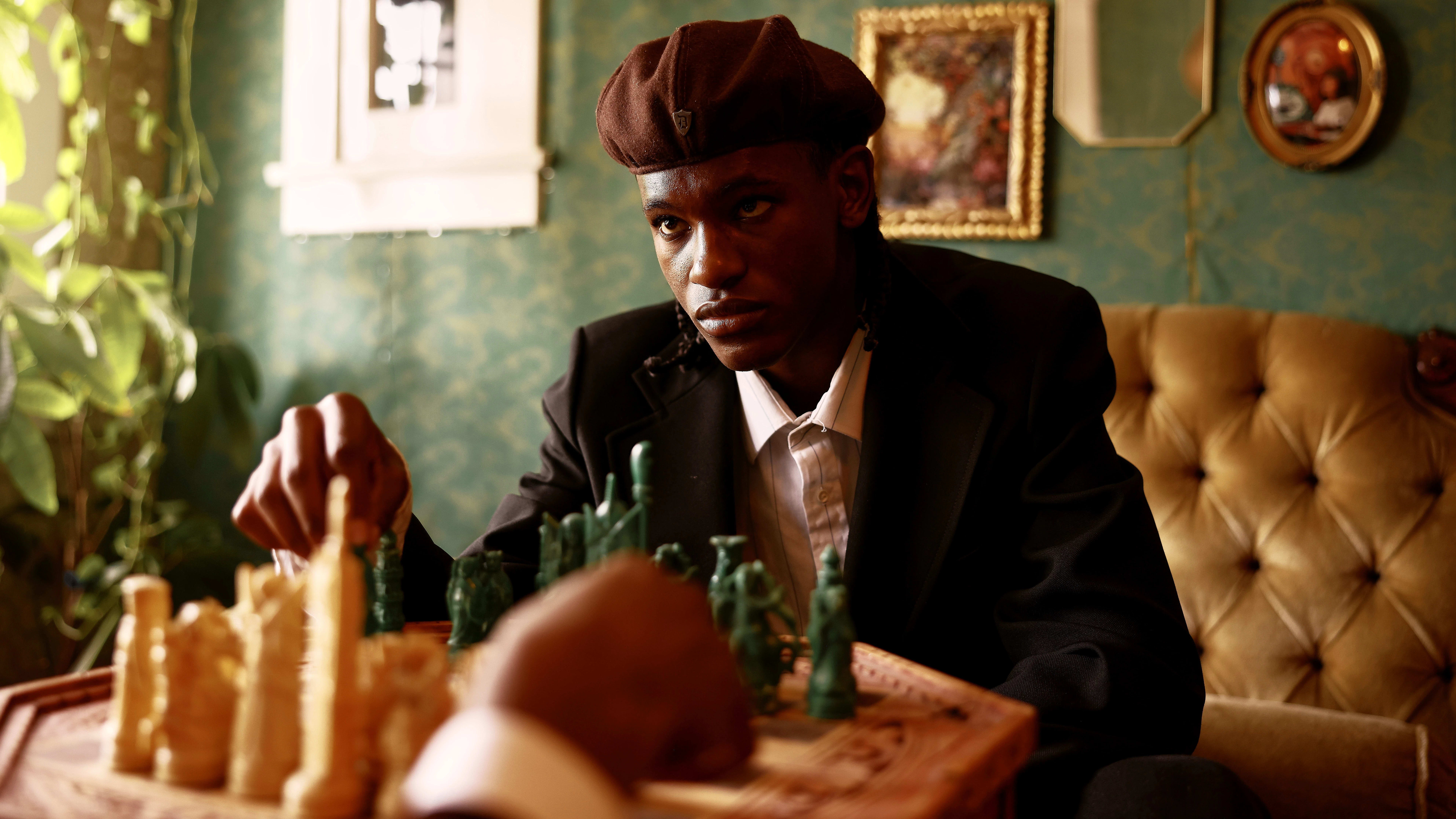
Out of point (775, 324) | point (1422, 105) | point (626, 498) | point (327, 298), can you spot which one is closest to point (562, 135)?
point (327, 298)

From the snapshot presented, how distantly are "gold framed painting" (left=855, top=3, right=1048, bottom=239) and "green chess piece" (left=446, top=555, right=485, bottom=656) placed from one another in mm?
1938

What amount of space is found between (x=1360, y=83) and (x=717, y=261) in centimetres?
182

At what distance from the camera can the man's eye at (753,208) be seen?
155 cm

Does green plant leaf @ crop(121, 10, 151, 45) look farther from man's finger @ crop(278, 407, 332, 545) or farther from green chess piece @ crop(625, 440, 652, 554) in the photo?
green chess piece @ crop(625, 440, 652, 554)

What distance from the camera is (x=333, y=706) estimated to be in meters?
0.75

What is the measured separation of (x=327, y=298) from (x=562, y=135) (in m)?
1.00

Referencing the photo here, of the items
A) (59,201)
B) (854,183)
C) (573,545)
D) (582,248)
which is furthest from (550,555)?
(59,201)

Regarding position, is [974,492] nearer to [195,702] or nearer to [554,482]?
[554,482]

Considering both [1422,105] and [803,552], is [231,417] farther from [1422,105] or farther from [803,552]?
[1422,105]

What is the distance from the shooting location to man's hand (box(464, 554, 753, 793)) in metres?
0.68

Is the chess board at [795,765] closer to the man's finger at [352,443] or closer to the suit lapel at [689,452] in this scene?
the man's finger at [352,443]

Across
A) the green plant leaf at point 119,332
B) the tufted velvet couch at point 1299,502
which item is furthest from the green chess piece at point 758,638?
the green plant leaf at point 119,332

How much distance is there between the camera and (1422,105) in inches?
98.0

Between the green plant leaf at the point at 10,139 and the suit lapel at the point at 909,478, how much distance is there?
1953 millimetres
